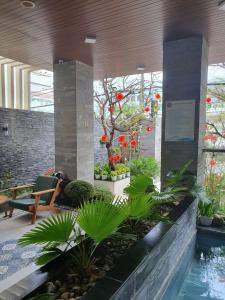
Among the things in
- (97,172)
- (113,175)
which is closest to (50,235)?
(113,175)

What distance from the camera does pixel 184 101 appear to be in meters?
3.75

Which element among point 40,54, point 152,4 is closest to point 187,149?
point 152,4

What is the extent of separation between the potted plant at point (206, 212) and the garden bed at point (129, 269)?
122cm

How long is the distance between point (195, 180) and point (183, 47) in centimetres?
207

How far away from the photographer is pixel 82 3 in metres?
2.67

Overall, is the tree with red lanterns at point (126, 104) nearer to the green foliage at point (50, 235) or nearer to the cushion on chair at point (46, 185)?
the cushion on chair at point (46, 185)

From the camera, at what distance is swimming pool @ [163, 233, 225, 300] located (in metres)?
2.43

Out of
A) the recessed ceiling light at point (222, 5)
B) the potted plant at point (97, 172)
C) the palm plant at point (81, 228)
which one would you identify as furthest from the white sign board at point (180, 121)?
the potted plant at point (97, 172)

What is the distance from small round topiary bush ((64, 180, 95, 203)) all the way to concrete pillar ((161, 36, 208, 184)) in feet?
5.41

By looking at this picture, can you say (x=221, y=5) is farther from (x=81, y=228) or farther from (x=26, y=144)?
(x=26, y=144)

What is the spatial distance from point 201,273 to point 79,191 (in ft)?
8.32

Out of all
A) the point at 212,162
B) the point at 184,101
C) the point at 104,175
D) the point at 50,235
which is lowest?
the point at 104,175

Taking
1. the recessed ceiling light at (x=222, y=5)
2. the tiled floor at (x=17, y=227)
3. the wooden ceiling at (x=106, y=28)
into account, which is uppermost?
the wooden ceiling at (x=106, y=28)

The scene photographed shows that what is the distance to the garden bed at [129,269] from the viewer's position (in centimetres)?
139
